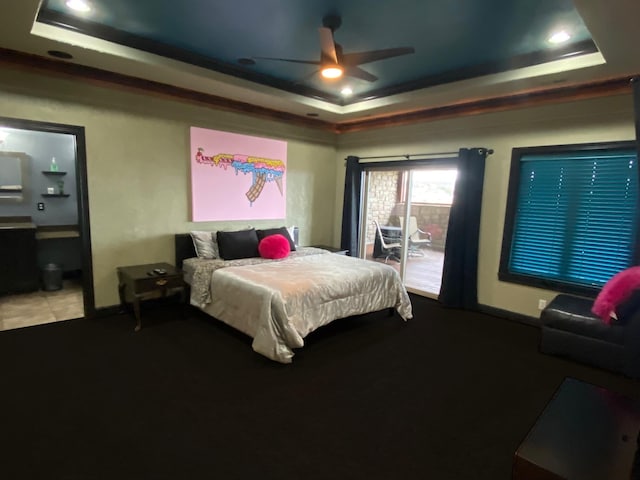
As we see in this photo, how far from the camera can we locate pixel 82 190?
11.5 ft

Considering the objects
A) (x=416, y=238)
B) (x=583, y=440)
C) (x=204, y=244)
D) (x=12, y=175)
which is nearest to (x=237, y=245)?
(x=204, y=244)

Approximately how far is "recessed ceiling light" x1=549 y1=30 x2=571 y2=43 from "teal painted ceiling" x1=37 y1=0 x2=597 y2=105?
0.05 meters

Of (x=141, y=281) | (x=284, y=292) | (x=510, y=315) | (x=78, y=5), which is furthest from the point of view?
(x=510, y=315)

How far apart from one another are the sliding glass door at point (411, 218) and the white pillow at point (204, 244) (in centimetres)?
265

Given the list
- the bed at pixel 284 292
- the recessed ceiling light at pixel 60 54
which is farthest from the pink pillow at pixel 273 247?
the recessed ceiling light at pixel 60 54

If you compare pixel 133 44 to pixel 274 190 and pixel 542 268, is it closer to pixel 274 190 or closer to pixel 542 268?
pixel 274 190

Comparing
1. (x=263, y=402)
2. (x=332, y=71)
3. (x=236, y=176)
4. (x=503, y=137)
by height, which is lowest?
(x=263, y=402)

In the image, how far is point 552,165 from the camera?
372 cm

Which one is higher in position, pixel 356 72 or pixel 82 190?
pixel 356 72

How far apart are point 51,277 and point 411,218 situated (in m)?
5.22

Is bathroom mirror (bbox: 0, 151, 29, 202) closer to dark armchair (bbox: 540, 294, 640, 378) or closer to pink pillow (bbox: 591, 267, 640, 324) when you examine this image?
dark armchair (bbox: 540, 294, 640, 378)

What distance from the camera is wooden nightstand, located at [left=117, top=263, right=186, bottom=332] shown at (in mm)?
3381

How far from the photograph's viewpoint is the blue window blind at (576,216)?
3.32m

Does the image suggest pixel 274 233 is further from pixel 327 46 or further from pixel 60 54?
pixel 60 54
